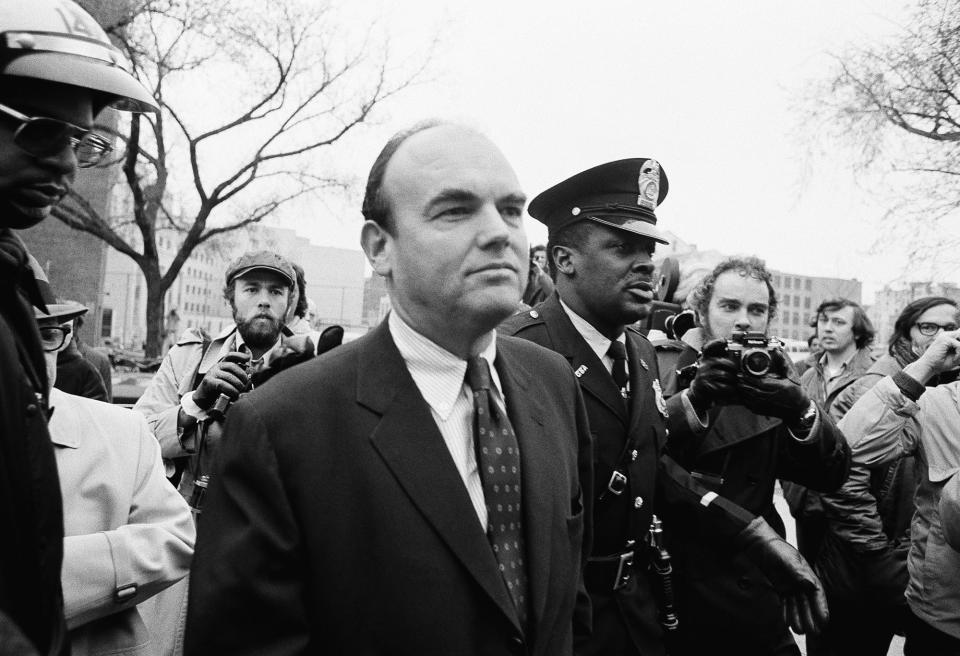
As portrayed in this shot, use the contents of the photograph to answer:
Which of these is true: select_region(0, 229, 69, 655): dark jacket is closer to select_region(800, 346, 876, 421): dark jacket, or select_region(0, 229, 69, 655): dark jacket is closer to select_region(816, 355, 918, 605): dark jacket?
select_region(816, 355, 918, 605): dark jacket

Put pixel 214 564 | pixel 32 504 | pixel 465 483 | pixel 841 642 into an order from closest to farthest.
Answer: pixel 32 504 < pixel 214 564 < pixel 465 483 < pixel 841 642

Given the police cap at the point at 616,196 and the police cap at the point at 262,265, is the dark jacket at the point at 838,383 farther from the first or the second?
the police cap at the point at 262,265

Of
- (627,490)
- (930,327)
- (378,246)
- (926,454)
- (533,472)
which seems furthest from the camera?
(930,327)

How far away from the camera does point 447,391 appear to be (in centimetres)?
191

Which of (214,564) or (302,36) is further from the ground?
(302,36)

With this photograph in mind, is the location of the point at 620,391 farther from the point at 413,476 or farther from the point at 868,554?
the point at 868,554

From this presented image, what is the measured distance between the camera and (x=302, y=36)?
1728 centimetres

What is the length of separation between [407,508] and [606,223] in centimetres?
182

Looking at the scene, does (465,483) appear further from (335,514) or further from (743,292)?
(743,292)

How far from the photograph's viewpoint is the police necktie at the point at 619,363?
3.13 metres

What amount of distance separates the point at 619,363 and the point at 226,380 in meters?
1.70

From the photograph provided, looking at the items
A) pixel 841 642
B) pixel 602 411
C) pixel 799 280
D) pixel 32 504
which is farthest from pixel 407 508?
pixel 799 280

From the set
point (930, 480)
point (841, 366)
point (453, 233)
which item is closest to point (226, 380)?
point (453, 233)

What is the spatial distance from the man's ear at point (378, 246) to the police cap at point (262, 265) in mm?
2219
